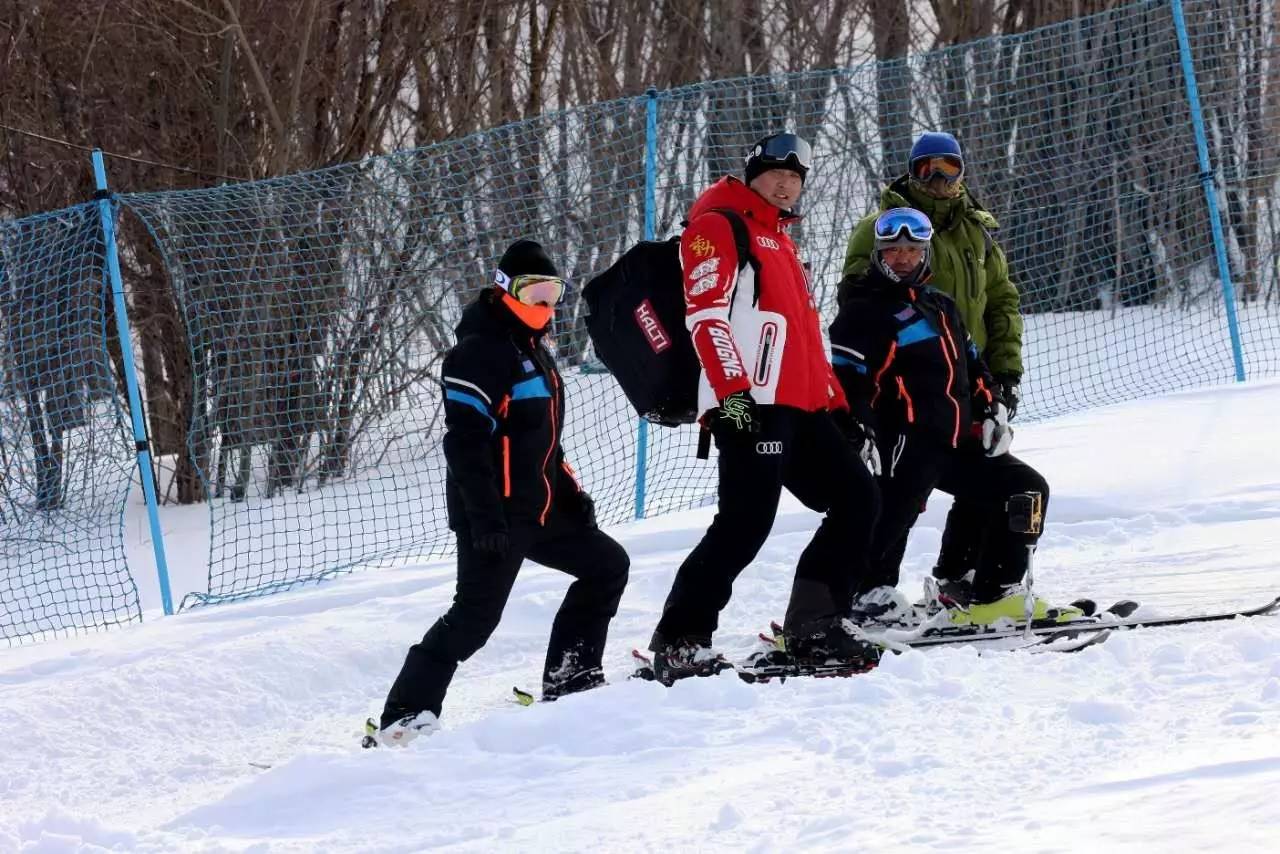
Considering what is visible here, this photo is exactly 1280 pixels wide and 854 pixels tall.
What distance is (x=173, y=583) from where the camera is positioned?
28.3 feet

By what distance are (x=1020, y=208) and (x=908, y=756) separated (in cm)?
952

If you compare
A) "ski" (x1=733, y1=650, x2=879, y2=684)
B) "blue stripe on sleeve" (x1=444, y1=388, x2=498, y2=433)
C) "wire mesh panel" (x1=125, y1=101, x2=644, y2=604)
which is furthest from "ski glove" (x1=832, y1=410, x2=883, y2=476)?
"wire mesh panel" (x1=125, y1=101, x2=644, y2=604)

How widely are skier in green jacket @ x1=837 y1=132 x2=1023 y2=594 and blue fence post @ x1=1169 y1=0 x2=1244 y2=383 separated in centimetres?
383

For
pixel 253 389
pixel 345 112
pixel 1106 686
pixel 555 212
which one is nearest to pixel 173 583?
A: pixel 253 389

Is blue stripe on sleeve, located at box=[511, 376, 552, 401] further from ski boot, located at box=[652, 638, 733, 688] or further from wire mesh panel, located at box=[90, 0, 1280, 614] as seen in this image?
wire mesh panel, located at box=[90, 0, 1280, 614]

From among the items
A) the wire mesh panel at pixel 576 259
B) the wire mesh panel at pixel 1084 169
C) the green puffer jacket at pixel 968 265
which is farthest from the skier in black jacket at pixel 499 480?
the wire mesh panel at pixel 1084 169

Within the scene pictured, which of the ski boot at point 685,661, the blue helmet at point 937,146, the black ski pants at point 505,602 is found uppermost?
the blue helmet at point 937,146

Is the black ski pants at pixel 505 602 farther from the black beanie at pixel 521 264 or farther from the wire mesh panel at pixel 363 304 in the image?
the wire mesh panel at pixel 363 304

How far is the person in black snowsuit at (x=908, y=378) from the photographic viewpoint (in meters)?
5.21

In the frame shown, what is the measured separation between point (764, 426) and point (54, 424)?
264 inches

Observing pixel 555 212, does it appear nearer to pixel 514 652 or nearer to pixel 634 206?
pixel 634 206

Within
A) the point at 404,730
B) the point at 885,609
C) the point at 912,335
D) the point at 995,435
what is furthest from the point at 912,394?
the point at 404,730

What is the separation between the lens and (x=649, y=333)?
191 inches

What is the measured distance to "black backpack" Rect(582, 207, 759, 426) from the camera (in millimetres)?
4848
